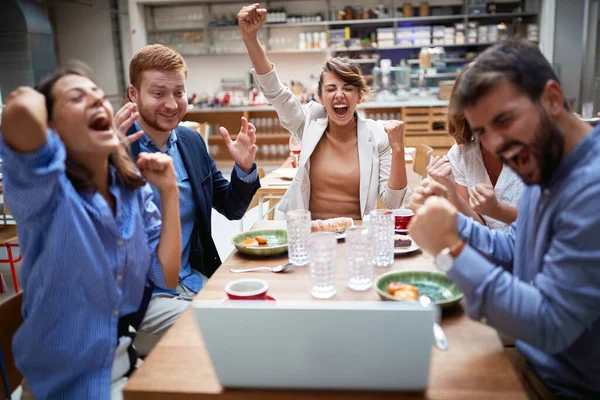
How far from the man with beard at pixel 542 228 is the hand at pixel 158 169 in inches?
28.4

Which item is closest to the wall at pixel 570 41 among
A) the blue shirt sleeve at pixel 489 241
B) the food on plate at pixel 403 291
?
the blue shirt sleeve at pixel 489 241

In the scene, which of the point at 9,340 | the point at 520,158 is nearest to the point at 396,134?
the point at 520,158

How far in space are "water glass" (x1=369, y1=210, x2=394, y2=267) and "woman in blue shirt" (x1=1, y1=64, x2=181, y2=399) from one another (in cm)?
68

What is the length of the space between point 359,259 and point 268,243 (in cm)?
→ 50

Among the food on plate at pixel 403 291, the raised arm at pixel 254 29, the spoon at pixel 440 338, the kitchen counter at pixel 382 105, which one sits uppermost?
the raised arm at pixel 254 29

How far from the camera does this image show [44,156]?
3.48 feet

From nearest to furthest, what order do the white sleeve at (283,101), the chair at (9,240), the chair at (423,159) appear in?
the white sleeve at (283,101)
the chair at (9,240)
the chair at (423,159)

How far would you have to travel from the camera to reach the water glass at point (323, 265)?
4.09 feet

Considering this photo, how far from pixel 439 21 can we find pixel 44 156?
875cm

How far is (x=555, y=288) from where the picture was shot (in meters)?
0.91

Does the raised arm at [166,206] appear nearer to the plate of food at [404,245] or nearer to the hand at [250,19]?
the plate of food at [404,245]

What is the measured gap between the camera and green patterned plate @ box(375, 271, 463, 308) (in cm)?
119

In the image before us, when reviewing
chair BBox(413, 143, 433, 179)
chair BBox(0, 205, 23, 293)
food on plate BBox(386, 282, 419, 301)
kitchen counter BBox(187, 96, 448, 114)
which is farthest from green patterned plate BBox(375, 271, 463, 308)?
kitchen counter BBox(187, 96, 448, 114)

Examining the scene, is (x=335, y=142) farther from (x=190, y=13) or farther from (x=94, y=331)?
(x=190, y=13)
